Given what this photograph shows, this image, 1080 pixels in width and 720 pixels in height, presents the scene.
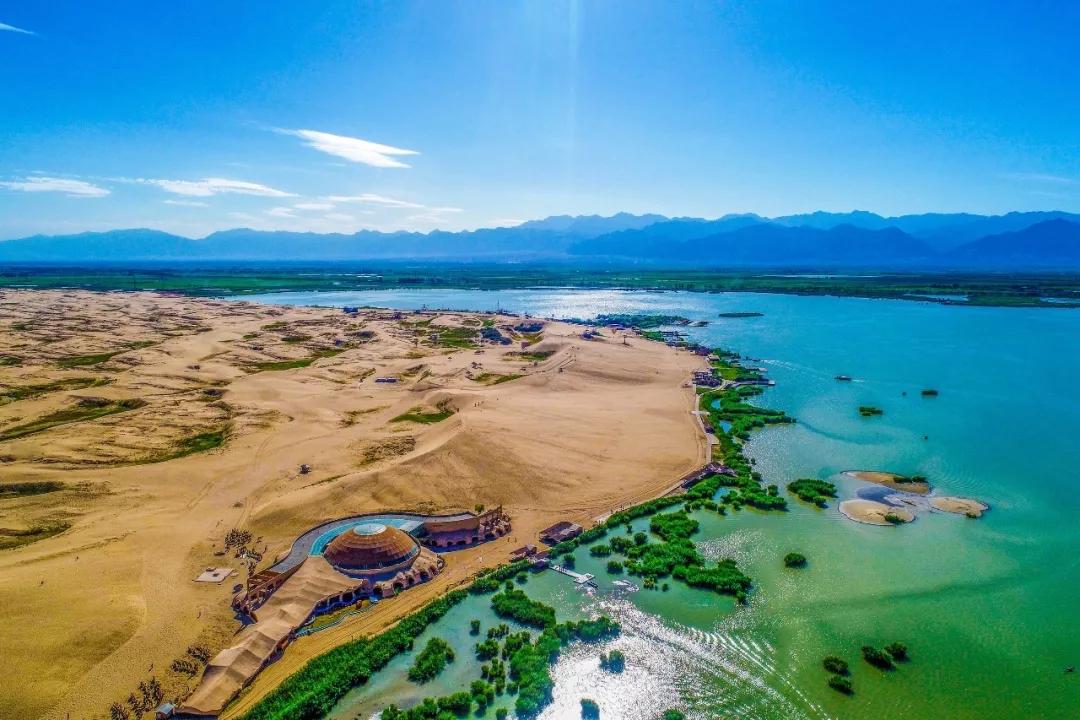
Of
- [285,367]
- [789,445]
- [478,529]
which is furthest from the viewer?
[285,367]

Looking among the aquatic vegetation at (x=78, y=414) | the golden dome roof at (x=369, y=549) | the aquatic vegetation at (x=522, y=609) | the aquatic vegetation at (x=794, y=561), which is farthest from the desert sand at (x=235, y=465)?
the aquatic vegetation at (x=794, y=561)

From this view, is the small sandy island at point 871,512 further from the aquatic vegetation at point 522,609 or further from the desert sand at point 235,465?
the aquatic vegetation at point 522,609

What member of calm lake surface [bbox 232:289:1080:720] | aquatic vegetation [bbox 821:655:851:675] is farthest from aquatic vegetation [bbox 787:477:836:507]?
aquatic vegetation [bbox 821:655:851:675]

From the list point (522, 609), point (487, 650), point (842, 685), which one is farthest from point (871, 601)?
point (487, 650)

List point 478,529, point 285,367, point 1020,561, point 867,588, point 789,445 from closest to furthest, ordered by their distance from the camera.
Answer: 1. point 867,588
2. point 1020,561
3. point 478,529
4. point 789,445
5. point 285,367

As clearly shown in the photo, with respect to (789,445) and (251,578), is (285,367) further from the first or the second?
(789,445)

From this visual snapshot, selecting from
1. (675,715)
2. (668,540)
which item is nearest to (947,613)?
(668,540)
